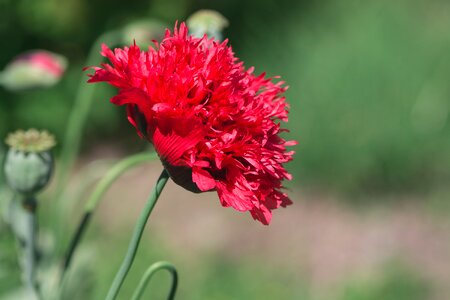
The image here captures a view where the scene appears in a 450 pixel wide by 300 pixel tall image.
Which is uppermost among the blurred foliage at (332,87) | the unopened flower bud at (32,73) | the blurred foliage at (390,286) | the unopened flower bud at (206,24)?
the blurred foliage at (332,87)

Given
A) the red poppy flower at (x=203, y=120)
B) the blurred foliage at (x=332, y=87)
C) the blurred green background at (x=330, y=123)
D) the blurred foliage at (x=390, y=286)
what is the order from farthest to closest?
the blurred foliage at (x=332, y=87) → the blurred green background at (x=330, y=123) → the blurred foliage at (x=390, y=286) → the red poppy flower at (x=203, y=120)

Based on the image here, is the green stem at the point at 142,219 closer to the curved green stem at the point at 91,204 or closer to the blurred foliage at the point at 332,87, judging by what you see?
the curved green stem at the point at 91,204

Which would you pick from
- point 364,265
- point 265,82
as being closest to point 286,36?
point 364,265

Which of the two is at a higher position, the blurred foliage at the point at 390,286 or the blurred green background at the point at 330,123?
the blurred green background at the point at 330,123

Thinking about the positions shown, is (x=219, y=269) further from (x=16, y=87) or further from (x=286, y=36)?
(x=286, y=36)

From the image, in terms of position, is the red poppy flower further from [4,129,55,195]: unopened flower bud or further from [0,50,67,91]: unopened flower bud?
[0,50,67,91]: unopened flower bud

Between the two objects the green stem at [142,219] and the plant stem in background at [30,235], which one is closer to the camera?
the green stem at [142,219]

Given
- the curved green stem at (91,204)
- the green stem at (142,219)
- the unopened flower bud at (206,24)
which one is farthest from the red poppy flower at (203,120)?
the unopened flower bud at (206,24)

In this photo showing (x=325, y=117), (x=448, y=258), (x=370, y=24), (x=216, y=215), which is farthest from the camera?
(x=370, y=24)
